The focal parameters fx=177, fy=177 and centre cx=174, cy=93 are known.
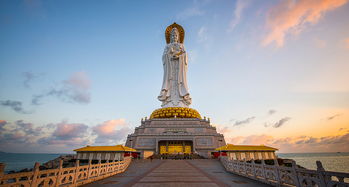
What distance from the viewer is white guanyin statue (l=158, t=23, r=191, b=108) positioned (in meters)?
34.0

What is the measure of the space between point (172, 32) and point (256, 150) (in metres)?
28.0

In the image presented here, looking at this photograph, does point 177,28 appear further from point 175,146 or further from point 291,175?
point 291,175

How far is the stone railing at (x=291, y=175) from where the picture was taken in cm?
441

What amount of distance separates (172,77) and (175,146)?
1390 centimetres

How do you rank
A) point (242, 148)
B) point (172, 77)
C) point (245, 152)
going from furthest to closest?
point (172, 77), point (245, 152), point (242, 148)

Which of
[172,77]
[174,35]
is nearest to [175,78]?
[172,77]

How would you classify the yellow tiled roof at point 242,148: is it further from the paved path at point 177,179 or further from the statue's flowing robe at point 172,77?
the statue's flowing robe at point 172,77

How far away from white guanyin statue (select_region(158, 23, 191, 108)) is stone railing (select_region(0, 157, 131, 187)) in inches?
887

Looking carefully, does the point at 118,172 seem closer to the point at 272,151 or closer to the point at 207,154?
the point at 207,154

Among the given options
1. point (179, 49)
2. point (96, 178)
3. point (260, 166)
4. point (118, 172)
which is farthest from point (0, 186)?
point (179, 49)

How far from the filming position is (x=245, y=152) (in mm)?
21781

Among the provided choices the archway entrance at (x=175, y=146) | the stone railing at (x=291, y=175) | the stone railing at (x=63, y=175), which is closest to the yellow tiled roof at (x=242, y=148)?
the archway entrance at (x=175, y=146)

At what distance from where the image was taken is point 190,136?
86.8ft

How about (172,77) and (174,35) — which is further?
(174,35)
